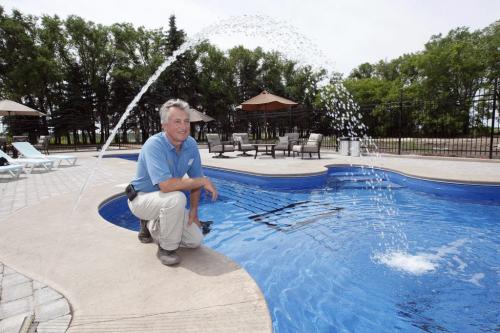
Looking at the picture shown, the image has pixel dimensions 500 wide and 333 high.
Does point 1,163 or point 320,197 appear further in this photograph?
point 1,163

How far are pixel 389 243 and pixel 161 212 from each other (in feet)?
11.0

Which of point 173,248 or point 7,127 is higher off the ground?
point 7,127

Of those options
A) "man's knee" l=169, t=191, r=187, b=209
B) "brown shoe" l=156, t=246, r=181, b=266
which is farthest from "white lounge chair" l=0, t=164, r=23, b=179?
"man's knee" l=169, t=191, r=187, b=209

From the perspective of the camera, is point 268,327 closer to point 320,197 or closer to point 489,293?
point 489,293

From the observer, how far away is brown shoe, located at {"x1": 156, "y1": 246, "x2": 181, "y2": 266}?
2603 millimetres

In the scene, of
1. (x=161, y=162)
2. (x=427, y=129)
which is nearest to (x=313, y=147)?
(x=161, y=162)

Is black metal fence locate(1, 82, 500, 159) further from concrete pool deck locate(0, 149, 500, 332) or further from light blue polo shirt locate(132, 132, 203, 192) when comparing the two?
concrete pool deck locate(0, 149, 500, 332)

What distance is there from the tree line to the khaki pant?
2077cm

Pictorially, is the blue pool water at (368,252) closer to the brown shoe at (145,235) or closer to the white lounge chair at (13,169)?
the brown shoe at (145,235)

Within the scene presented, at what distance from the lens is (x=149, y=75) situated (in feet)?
105

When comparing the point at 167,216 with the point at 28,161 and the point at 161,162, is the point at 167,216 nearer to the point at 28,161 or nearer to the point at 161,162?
the point at 161,162

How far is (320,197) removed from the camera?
694cm

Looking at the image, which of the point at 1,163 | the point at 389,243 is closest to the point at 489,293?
the point at 389,243

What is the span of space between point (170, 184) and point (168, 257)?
2.27 ft
